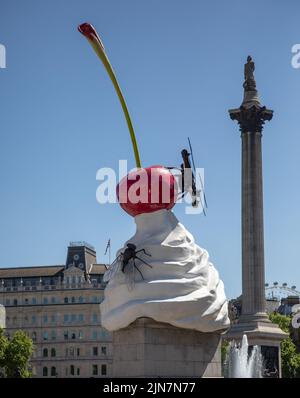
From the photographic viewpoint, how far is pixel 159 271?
2725cm

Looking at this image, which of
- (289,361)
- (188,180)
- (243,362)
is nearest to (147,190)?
(188,180)

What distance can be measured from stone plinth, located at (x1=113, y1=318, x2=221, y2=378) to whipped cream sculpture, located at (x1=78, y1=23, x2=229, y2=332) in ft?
1.21

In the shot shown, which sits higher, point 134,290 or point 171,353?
point 134,290

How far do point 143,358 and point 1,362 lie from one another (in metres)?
Answer: 51.2

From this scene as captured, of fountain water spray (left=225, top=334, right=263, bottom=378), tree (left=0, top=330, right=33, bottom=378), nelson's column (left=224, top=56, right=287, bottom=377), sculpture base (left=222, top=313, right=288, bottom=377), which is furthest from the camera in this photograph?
tree (left=0, top=330, right=33, bottom=378)

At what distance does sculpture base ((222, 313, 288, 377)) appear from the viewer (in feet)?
174

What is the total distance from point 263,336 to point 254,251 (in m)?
5.58

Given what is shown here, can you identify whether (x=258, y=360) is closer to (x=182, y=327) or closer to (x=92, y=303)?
(x=182, y=327)

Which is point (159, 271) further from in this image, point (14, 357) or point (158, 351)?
point (14, 357)

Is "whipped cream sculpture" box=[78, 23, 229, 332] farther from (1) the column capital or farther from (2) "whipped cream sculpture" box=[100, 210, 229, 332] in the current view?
(1) the column capital

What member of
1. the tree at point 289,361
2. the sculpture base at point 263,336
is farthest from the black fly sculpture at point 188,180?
the tree at point 289,361

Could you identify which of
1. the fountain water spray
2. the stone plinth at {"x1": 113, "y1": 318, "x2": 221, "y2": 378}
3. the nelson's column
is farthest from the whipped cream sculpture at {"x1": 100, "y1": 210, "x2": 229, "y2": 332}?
the nelson's column

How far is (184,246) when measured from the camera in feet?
92.2
